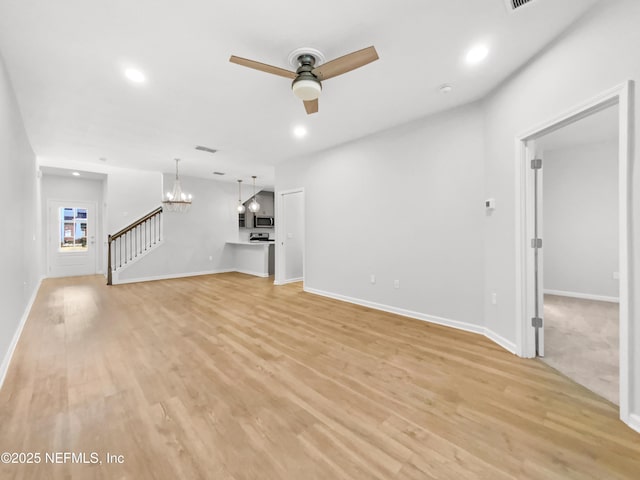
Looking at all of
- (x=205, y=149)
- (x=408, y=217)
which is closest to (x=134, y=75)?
(x=205, y=149)

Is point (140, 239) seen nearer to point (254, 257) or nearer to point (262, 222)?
point (254, 257)

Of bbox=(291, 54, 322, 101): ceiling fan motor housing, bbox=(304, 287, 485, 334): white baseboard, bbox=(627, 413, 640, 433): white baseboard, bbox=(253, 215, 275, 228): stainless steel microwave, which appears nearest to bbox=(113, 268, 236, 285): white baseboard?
bbox=(253, 215, 275, 228): stainless steel microwave

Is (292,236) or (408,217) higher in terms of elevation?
(408,217)

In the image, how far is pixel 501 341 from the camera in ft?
9.39

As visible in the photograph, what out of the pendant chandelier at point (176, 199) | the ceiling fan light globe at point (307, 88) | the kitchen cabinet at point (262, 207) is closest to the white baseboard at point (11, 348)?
the pendant chandelier at point (176, 199)

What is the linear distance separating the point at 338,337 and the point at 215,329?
5.20 feet

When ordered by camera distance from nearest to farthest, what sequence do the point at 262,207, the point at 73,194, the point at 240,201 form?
1. the point at 73,194
2. the point at 240,201
3. the point at 262,207

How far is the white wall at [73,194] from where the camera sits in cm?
716

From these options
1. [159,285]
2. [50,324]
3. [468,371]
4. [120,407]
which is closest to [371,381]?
[468,371]

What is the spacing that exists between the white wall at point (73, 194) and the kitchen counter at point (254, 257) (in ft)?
12.3

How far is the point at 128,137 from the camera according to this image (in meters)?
4.49

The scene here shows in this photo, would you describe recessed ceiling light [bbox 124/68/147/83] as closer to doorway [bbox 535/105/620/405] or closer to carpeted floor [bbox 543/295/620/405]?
carpeted floor [bbox 543/295/620/405]

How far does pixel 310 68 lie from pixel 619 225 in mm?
2552

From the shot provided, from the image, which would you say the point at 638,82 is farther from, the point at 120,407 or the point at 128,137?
the point at 128,137
